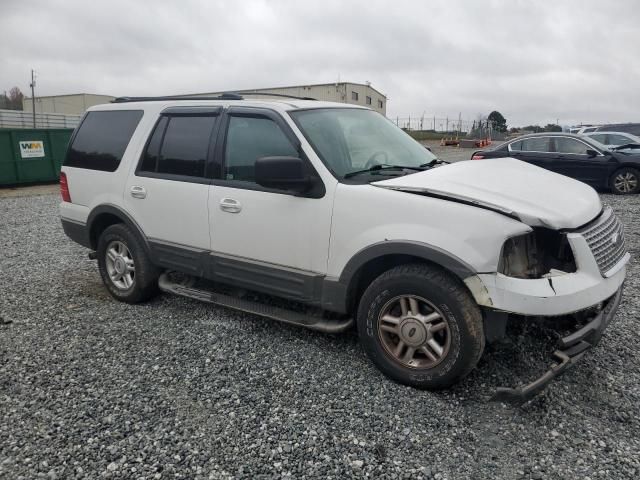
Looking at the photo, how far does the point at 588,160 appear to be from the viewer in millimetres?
11891

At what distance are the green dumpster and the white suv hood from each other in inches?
572

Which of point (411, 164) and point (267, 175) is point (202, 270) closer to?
point (267, 175)

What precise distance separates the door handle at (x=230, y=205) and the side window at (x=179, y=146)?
377 millimetres

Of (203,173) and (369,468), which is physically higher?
(203,173)

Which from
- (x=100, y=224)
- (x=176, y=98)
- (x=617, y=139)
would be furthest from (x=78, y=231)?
(x=617, y=139)

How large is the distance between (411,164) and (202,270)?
1.94 metres

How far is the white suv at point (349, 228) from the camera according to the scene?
2953 mm

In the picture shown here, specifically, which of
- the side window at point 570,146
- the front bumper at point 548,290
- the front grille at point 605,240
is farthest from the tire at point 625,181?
the front bumper at point 548,290

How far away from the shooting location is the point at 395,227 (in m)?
3.20

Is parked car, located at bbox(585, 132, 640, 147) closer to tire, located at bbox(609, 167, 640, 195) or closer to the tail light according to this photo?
tire, located at bbox(609, 167, 640, 195)

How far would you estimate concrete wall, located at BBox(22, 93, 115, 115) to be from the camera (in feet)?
158

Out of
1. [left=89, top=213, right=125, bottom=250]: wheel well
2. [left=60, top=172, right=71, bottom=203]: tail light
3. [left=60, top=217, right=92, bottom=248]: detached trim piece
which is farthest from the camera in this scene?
[left=60, top=172, right=71, bottom=203]: tail light

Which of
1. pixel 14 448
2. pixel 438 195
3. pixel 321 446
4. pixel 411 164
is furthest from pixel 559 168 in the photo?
pixel 14 448

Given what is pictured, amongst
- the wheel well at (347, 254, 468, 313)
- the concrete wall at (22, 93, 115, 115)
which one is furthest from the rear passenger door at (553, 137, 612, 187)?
the concrete wall at (22, 93, 115, 115)
